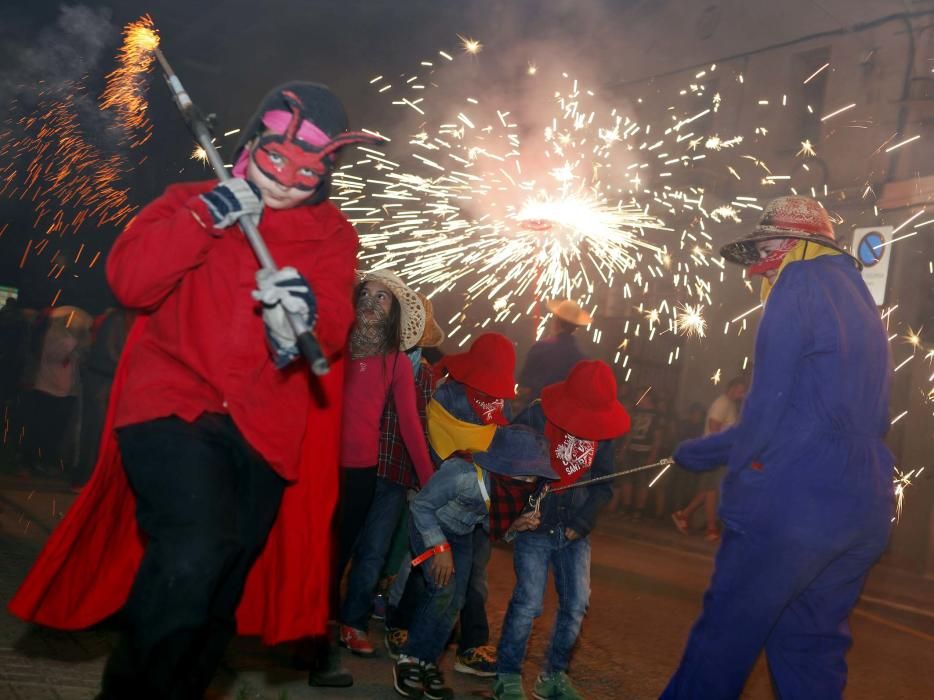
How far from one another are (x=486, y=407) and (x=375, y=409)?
0.57m

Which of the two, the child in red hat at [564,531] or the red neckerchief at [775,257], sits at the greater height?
the red neckerchief at [775,257]

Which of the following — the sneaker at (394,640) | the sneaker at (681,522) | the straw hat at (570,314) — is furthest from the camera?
the sneaker at (681,522)

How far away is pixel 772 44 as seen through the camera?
1784 centimetres

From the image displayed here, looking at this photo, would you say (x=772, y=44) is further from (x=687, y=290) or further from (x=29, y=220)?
(x=29, y=220)

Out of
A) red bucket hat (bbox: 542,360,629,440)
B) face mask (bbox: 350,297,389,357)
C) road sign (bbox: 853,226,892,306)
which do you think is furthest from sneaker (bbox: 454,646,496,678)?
road sign (bbox: 853,226,892,306)

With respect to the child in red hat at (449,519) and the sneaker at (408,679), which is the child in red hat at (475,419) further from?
the sneaker at (408,679)

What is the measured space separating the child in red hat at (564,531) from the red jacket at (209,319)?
1934 mm

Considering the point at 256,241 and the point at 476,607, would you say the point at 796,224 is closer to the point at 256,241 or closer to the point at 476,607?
the point at 256,241

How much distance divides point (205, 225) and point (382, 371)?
2.62 meters

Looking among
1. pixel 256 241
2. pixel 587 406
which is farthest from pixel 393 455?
pixel 256 241

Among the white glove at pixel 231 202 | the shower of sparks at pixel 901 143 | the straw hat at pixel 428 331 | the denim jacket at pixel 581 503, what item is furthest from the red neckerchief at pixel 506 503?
the shower of sparks at pixel 901 143

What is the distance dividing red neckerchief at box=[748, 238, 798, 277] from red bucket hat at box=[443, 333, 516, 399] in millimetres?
1486

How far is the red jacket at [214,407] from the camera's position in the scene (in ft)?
9.42

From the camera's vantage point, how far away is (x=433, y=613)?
4.75 meters
